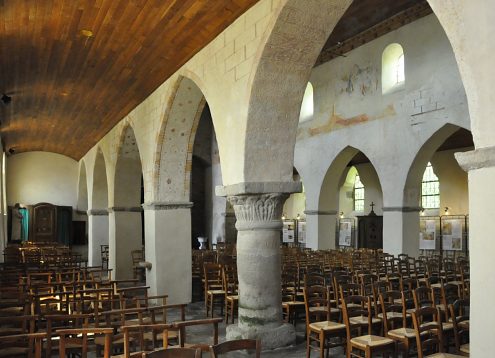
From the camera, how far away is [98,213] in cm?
2020

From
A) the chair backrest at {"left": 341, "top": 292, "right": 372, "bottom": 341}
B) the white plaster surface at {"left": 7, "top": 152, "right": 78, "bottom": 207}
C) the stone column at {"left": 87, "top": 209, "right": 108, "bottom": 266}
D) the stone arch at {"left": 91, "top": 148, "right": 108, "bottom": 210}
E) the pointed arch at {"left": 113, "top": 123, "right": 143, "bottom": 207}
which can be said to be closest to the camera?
the chair backrest at {"left": 341, "top": 292, "right": 372, "bottom": 341}

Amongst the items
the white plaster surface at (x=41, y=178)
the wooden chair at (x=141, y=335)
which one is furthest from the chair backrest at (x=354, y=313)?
the white plaster surface at (x=41, y=178)

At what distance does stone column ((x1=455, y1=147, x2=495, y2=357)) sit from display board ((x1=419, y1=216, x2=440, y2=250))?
17467mm

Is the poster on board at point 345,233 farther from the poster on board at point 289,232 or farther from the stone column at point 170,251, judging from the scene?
the stone column at point 170,251

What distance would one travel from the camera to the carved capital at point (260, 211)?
23.4 feet

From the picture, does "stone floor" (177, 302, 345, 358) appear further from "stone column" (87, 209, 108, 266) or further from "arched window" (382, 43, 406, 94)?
"stone column" (87, 209, 108, 266)

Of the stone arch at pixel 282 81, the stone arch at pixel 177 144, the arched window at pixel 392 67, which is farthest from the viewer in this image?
the arched window at pixel 392 67

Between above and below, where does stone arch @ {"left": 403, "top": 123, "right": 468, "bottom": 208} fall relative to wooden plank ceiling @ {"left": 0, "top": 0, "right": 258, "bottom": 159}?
below

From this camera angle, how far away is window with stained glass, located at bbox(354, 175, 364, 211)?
81.3 ft

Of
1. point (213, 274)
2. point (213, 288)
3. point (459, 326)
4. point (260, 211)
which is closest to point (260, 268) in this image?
point (260, 211)

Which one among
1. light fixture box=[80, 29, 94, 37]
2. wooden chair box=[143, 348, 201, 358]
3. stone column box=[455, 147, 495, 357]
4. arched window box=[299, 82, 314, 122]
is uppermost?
arched window box=[299, 82, 314, 122]

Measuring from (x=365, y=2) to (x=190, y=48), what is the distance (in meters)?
7.04

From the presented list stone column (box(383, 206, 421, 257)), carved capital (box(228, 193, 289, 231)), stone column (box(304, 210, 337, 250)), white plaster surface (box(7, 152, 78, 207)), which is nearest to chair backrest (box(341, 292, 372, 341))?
carved capital (box(228, 193, 289, 231))

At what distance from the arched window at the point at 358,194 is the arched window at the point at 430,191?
363cm
